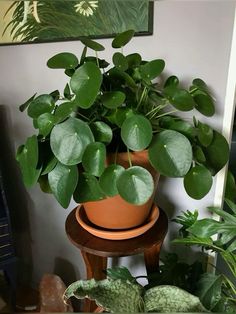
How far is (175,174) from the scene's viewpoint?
0.78 m

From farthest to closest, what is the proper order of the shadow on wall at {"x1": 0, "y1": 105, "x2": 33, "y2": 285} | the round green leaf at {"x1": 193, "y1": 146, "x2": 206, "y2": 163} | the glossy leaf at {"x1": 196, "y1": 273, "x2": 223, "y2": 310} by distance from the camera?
the shadow on wall at {"x1": 0, "y1": 105, "x2": 33, "y2": 285} → the glossy leaf at {"x1": 196, "y1": 273, "x2": 223, "y2": 310} → the round green leaf at {"x1": 193, "y1": 146, "x2": 206, "y2": 163}

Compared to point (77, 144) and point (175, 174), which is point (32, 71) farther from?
point (175, 174)

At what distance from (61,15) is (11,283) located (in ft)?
3.22

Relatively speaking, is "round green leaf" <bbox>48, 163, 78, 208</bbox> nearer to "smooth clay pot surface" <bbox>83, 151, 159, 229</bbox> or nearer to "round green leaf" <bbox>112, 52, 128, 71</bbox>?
"smooth clay pot surface" <bbox>83, 151, 159, 229</bbox>

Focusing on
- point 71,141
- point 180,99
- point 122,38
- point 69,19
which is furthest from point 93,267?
point 69,19

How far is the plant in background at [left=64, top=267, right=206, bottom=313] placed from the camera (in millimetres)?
827

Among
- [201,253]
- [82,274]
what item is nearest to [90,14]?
[201,253]

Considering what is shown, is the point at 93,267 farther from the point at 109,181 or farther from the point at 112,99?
the point at 112,99

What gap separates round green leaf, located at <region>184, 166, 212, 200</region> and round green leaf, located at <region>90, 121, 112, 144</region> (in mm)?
230

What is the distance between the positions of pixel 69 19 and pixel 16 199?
744 millimetres

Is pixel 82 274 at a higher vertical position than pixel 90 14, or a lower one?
lower

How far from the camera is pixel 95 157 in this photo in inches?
30.9

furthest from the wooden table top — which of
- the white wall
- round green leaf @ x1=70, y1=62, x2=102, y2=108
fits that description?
round green leaf @ x1=70, y1=62, x2=102, y2=108

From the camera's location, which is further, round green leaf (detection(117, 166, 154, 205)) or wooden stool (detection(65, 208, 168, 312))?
wooden stool (detection(65, 208, 168, 312))
